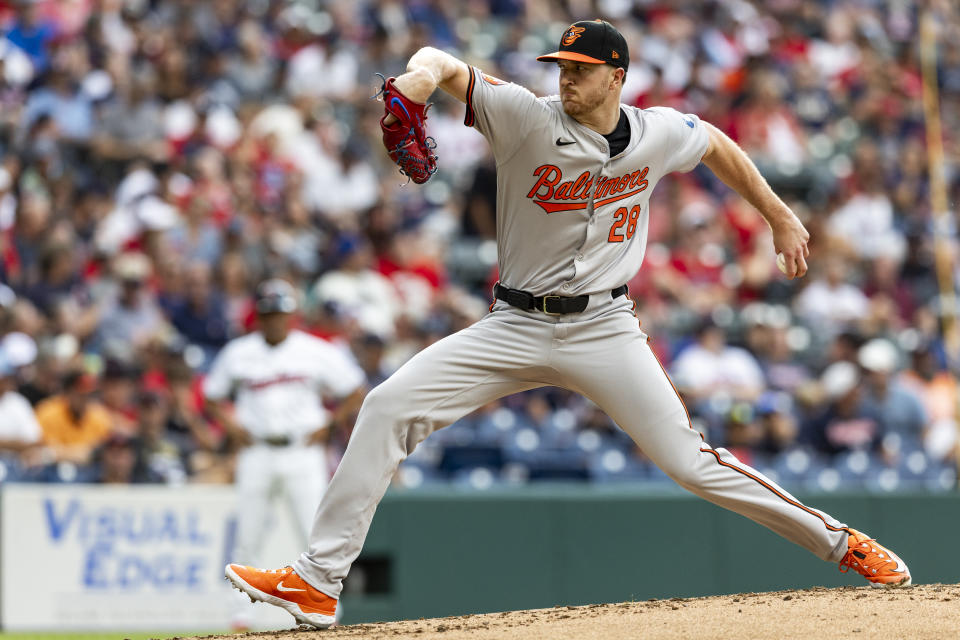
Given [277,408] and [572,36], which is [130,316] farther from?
[572,36]

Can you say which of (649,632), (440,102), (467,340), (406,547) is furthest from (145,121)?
(649,632)

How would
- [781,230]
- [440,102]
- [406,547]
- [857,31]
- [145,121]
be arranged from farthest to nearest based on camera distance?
[857,31], [440,102], [145,121], [406,547], [781,230]

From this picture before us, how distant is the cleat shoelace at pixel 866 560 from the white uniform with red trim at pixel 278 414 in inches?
159

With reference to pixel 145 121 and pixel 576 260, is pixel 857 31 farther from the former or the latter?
pixel 576 260

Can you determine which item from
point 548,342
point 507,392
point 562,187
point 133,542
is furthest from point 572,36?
point 133,542

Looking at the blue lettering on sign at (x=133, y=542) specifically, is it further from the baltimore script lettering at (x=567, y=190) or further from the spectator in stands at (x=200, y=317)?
the baltimore script lettering at (x=567, y=190)

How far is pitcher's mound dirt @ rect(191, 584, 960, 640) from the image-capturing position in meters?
4.39

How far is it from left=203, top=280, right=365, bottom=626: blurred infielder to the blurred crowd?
853 mm

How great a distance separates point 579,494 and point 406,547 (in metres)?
1.26

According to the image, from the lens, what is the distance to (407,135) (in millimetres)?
4285

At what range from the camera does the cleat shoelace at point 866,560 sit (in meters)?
5.04

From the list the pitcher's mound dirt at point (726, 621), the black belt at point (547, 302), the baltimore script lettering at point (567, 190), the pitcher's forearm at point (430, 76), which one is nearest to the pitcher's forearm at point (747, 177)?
the baltimore script lettering at point (567, 190)

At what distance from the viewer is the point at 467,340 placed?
471 cm

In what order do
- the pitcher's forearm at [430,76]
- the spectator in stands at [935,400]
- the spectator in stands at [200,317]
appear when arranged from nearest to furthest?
the pitcher's forearm at [430,76]
the spectator in stands at [200,317]
the spectator in stands at [935,400]
